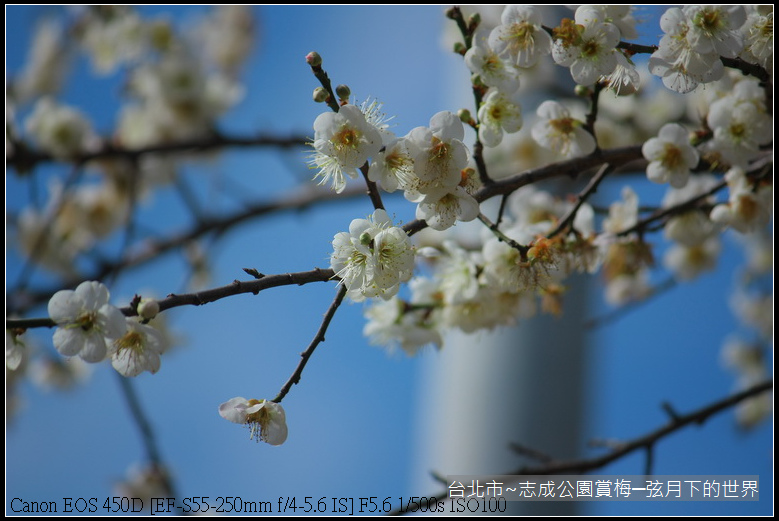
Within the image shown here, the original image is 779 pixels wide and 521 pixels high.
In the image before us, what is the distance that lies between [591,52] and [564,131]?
0.22 m

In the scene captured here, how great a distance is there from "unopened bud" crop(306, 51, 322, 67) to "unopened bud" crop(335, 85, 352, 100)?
2.4 inches

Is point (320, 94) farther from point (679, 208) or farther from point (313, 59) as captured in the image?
point (679, 208)

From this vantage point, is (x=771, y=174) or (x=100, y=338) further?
(x=771, y=174)

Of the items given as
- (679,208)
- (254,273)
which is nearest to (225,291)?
(254,273)

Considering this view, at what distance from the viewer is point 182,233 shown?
2566 mm

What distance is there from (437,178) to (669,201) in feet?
2.93

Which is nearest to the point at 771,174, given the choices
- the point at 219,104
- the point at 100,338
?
the point at 100,338

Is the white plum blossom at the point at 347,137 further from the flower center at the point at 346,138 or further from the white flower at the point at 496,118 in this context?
the white flower at the point at 496,118

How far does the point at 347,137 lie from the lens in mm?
894

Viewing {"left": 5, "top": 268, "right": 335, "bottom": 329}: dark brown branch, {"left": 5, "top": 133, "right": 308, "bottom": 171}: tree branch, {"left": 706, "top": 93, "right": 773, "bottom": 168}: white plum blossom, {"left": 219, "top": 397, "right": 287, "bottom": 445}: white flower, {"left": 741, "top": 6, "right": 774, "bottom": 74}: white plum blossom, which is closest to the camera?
{"left": 5, "top": 268, "right": 335, "bottom": 329}: dark brown branch

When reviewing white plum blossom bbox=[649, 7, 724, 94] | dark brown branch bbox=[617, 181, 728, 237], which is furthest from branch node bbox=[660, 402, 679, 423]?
white plum blossom bbox=[649, 7, 724, 94]

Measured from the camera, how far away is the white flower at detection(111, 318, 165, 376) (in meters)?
0.93

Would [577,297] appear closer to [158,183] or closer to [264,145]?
[264,145]

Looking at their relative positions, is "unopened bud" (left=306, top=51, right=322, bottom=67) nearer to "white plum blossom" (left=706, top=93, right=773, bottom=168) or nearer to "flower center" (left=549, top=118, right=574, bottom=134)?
"flower center" (left=549, top=118, right=574, bottom=134)
